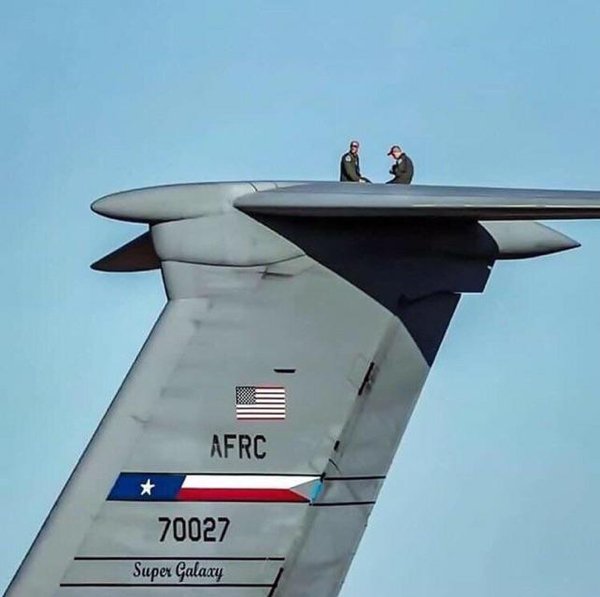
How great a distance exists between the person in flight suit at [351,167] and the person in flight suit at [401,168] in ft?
0.45

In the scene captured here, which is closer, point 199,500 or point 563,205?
point 563,205

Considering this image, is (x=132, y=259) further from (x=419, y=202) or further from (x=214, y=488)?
(x=419, y=202)

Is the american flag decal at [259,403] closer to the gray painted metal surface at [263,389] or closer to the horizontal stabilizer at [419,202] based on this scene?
the gray painted metal surface at [263,389]

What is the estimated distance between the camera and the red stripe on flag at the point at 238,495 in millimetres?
7488

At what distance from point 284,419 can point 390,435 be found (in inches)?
21.1

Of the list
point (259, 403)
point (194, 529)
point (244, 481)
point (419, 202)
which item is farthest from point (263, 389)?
point (419, 202)

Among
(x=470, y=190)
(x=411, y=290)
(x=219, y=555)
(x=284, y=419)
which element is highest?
(x=470, y=190)

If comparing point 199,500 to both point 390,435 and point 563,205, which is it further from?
point 563,205

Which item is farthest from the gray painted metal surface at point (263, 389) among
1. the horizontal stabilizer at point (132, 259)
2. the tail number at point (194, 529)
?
the horizontal stabilizer at point (132, 259)

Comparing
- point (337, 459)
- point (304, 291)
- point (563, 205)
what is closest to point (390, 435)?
point (337, 459)

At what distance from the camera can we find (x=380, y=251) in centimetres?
771

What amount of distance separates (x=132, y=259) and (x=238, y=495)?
139 cm

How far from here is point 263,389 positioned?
25.0ft

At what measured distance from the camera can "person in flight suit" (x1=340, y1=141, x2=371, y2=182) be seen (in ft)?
25.9
